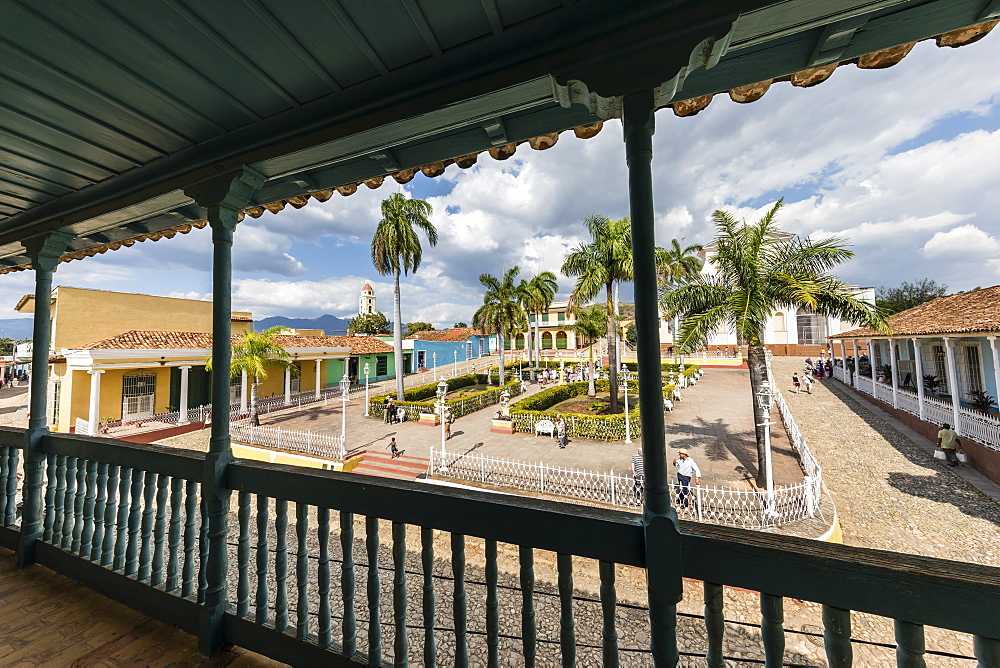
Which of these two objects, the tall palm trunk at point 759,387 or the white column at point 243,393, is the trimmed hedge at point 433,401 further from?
the tall palm trunk at point 759,387

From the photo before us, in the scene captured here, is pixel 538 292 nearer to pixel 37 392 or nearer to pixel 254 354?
pixel 254 354

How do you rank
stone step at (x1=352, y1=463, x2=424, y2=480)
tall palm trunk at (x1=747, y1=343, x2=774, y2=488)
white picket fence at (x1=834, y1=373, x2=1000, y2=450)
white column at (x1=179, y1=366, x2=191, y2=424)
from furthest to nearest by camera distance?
white column at (x1=179, y1=366, x2=191, y2=424) < stone step at (x1=352, y1=463, x2=424, y2=480) < white picket fence at (x1=834, y1=373, x2=1000, y2=450) < tall palm trunk at (x1=747, y1=343, x2=774, y2=488)

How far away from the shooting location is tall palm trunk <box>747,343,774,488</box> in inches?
336

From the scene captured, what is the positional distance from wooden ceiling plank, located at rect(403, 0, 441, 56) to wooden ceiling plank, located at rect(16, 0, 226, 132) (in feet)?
5.14

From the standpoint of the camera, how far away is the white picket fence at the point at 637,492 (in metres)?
7.30

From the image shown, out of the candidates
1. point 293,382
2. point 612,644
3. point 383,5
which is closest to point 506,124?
point 383,5

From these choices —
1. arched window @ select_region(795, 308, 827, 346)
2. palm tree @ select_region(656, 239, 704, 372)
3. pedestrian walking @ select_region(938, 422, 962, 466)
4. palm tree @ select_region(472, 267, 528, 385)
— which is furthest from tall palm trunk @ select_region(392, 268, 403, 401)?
arched window @ select_region(795, 308, 827, 346)

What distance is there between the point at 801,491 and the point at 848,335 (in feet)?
57.6

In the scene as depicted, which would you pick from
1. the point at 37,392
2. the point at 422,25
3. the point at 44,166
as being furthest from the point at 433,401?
the point at 422,25

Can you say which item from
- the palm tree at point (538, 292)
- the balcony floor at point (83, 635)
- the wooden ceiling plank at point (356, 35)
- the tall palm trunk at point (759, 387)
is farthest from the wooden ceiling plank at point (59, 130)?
the palm tree at point (538, 292)

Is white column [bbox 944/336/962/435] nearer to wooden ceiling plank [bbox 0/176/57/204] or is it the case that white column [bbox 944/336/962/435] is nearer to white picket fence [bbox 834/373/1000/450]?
white picket fence [bbox 834/373/1000/450]

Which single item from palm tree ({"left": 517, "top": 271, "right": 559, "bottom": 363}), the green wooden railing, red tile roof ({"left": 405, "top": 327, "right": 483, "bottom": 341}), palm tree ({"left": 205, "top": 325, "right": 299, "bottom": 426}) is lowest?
the green wooden railing

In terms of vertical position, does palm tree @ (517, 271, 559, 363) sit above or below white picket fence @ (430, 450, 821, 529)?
above

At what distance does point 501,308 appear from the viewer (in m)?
24.5
